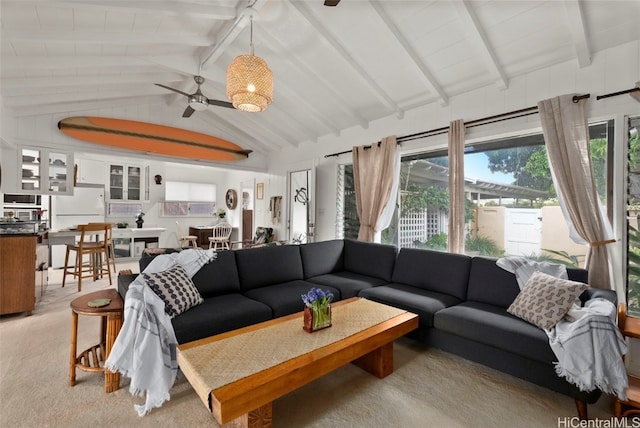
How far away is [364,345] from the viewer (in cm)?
191

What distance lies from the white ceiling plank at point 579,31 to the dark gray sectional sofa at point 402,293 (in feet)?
6.01

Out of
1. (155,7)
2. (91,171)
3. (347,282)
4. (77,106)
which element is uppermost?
(155,7)

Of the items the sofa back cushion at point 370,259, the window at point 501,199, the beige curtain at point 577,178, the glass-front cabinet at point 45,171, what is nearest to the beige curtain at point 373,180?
the window at point 501,199

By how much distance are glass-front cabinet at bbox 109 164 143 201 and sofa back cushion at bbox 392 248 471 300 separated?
665 cm

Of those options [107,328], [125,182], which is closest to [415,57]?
[107,328]

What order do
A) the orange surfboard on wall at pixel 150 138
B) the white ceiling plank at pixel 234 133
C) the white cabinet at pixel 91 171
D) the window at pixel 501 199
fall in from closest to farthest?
the window at pixel 501 199, the orange surfboard on wall at pixel 150 138, the white ceiling plank at pixel 234 133, the white cabinet at pixel 91 171

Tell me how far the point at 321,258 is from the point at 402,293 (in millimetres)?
1207

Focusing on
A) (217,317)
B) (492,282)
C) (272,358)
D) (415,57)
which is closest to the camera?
(272,358)

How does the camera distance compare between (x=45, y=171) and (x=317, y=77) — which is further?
(x=45, y=171)

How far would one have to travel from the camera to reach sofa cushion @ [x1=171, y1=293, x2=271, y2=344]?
6.90 ft

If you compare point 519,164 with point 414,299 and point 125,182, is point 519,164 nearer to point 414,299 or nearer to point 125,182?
point 414,299

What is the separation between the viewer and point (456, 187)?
11.3ft

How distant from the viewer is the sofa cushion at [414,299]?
8.42ft

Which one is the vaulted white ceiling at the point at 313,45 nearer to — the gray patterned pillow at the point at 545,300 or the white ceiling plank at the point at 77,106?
the white ceiling plank at the point at 77,106
